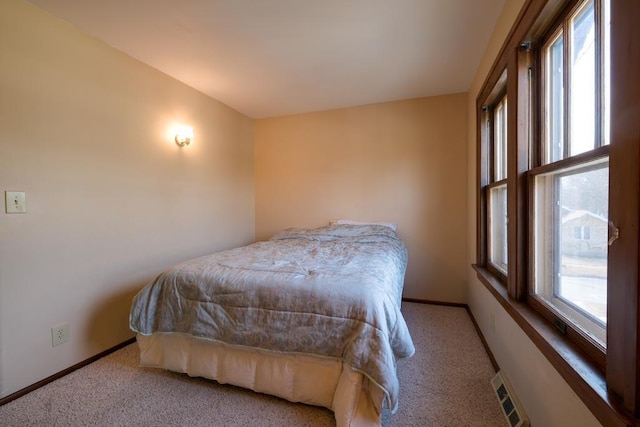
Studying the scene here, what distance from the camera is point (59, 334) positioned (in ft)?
5.78

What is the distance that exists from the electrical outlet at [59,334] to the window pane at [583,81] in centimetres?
298

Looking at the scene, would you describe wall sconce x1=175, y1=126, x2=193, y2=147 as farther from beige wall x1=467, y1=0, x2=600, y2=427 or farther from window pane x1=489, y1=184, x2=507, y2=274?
window pane x1=489, y1=184, x2=507, y2=274

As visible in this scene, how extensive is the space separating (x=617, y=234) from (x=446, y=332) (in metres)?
1.89

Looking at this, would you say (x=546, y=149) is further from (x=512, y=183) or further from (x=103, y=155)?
(x=103, y=155)

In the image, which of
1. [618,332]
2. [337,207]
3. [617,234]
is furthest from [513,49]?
[337,207]

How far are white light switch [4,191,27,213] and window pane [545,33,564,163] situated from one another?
9.52ft

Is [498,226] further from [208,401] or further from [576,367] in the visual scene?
[208,401]

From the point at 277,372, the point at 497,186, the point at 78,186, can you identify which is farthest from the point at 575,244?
the point at 78,186

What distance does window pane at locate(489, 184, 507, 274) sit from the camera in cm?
196

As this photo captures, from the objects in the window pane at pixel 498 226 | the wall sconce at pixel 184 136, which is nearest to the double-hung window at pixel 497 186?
the window pane at pixel 498 226

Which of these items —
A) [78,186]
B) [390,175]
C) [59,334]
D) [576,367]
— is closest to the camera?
[576,367]

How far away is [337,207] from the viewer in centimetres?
339

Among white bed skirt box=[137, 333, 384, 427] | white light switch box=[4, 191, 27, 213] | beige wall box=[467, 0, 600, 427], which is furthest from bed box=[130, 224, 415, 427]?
white light switch box=[4, 191, 27, 213]

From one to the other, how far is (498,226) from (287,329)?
179cm
